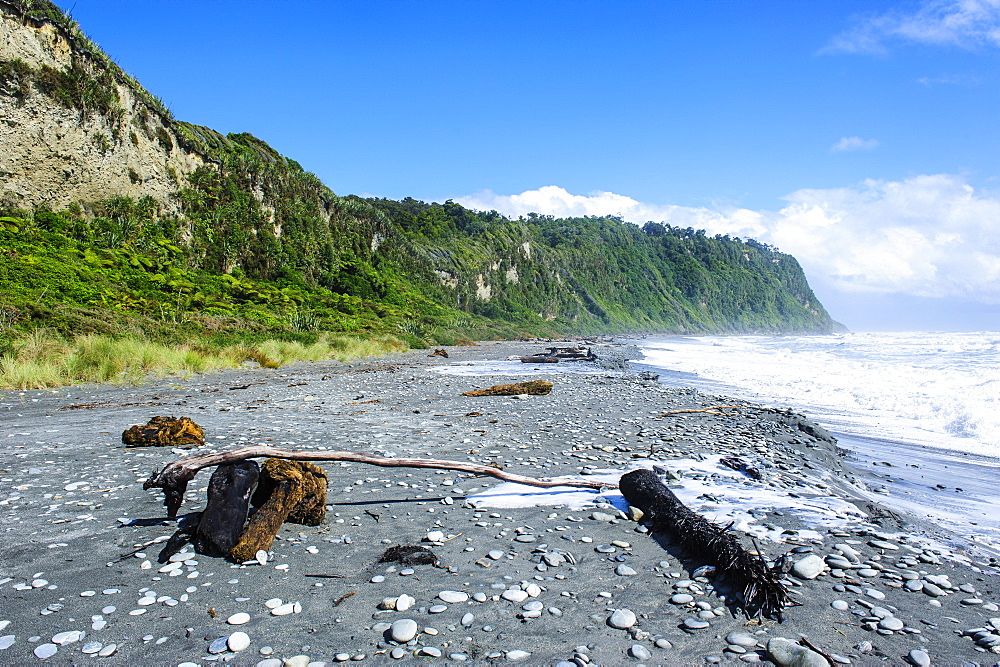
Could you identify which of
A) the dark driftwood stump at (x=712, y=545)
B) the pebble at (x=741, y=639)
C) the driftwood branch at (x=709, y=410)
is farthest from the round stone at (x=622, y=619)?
the driftwood branch at (x=709, y=410)

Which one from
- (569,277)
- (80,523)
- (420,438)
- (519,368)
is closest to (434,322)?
(519,368)

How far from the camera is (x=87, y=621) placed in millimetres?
2990

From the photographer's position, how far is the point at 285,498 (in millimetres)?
4246

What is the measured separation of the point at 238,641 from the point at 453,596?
4.15 feet

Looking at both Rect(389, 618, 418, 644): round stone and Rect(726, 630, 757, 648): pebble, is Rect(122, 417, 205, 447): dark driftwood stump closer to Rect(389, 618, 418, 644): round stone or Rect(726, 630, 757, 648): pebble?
Rect(389, 618, 418, 644): round stone

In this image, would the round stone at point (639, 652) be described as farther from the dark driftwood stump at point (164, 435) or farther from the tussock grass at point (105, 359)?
the tussock grass at point (105, 359)

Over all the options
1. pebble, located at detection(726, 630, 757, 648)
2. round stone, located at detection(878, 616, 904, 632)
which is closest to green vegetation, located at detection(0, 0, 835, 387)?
pebble, located at detection(726, 630, 757, 648)

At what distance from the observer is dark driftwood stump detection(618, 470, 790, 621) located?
3326mm

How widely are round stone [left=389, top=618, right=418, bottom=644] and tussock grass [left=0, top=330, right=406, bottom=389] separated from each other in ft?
42.4

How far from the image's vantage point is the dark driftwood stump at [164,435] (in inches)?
272

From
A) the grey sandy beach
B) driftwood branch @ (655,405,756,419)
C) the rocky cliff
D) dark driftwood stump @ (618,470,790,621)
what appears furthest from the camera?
the rocky cliff

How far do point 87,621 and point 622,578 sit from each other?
3.35 meters

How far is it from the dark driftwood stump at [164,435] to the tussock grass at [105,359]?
710 centimetres

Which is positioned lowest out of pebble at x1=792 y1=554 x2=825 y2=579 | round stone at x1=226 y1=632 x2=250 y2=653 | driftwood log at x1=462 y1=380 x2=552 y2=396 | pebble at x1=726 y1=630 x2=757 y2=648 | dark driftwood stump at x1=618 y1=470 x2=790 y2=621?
driftwood log at x1=462 y1=380 x2=552 y2=396
